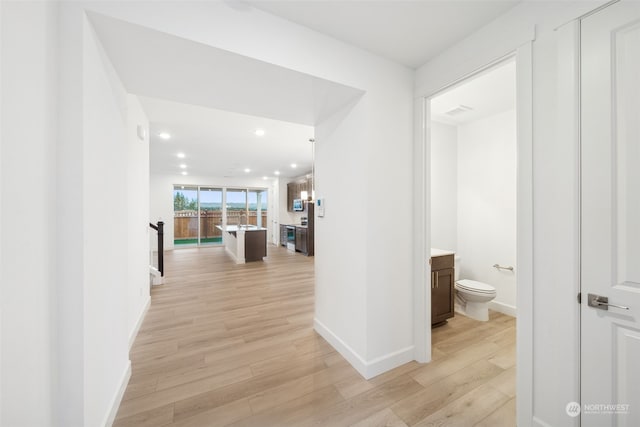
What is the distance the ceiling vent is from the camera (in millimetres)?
2951

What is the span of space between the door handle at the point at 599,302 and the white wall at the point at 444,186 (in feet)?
A: 7.09

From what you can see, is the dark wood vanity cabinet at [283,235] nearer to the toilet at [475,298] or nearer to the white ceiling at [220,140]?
the white ceiling at [220,140]

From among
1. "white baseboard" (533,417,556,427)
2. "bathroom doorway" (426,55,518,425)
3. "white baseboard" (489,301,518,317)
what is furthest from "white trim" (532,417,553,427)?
"white baseboard" (489,301,518,317)

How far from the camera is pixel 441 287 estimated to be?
268 centimetres

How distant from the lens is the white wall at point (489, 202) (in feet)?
9.97

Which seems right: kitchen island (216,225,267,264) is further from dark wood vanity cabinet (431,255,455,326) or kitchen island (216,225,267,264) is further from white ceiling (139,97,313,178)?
dark wood vanity cabinet (431,255,455,326)

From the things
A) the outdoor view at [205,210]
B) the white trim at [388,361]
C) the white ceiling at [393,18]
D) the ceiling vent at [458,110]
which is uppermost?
the ceiling vent at [458,110]

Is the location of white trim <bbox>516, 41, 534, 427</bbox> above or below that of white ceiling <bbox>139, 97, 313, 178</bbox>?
below

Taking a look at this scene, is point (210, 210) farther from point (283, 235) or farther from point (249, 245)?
point (249, 245)

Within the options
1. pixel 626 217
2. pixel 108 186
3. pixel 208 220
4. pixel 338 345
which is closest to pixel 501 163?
pixel 626 217

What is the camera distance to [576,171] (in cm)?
124

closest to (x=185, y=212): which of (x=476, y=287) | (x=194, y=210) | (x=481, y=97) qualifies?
(x=194, y=210)

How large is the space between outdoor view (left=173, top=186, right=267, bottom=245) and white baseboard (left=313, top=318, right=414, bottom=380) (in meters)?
7.07

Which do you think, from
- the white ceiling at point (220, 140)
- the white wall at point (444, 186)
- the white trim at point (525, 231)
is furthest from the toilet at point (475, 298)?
the white ceiling at point (220, 140)
